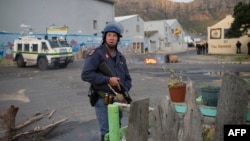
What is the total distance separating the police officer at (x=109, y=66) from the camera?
3.72m

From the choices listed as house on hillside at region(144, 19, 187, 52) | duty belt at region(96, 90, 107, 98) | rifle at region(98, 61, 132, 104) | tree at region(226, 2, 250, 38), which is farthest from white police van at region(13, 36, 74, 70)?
house on hillside at region(144, 19, 187, 52)

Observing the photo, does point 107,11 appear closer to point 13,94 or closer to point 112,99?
point 13,94

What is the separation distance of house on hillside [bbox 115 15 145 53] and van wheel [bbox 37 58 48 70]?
32.5 metres

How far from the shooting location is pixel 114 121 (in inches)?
119

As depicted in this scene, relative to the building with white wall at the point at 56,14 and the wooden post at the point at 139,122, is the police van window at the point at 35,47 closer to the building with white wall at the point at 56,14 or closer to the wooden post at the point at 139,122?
the building with white wall at the point at 56,14

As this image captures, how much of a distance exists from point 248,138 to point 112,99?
1696 mm

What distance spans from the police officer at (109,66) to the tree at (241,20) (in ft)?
105

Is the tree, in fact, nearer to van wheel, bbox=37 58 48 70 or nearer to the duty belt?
van wheel, bbox=37 58 48 70

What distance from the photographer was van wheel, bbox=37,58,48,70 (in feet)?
76.7

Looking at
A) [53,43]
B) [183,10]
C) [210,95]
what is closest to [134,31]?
[53,43]

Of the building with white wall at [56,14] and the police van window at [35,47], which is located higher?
the building with white wall at [56,14]

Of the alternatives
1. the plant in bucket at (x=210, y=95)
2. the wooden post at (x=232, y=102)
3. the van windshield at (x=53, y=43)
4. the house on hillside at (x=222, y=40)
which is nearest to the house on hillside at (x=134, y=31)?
the house on hillside at (x=222, y=40)

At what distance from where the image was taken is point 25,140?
6.02 meters

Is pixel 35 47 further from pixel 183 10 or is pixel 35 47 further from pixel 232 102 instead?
pixel 183 10
